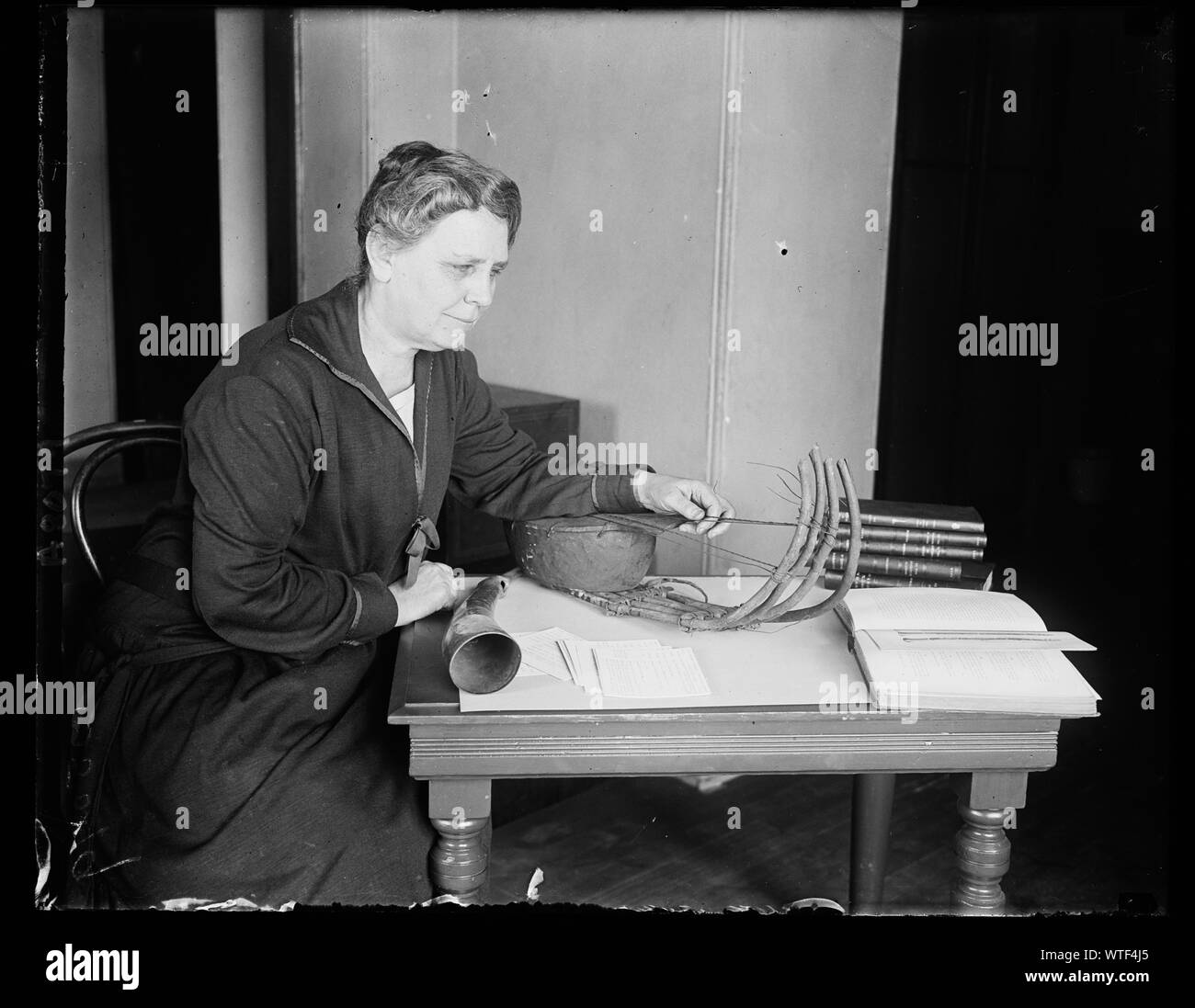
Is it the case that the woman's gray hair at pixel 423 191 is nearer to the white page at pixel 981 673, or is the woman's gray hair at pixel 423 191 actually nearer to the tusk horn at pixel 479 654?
the tusk horn at pixel 479 654

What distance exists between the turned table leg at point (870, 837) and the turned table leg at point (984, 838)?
0.58 meters

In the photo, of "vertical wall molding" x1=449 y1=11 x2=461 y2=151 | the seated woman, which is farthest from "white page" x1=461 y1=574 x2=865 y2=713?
"vertical wall molding" x1=449 y1=11 x2=461 y2=151

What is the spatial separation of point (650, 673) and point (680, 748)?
161mm

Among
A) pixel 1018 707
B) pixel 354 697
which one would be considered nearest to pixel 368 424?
pixel 354 697

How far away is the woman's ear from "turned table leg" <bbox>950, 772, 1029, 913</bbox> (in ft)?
4.76

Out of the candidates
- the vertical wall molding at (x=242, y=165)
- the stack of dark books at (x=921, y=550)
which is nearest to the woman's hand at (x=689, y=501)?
the stack of dark books at (x=921, y=550)

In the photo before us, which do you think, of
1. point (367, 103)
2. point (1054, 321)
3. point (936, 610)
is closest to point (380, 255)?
point (936, 610)

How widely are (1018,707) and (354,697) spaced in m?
1.21

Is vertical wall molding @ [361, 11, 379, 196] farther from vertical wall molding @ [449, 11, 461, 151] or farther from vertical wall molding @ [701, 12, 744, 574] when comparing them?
vertical wall molding @ [701, 12, 744, 574]

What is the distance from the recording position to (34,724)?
198 centimetres

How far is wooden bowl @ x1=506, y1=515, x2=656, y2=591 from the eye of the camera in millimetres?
2586

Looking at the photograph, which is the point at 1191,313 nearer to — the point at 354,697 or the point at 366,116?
the point at 354,697

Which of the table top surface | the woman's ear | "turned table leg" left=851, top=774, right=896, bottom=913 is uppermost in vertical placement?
the woman's ear

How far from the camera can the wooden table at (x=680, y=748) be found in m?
2.06
